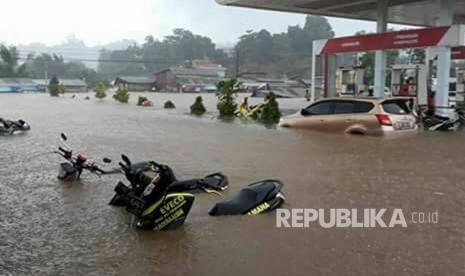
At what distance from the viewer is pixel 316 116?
1758 cm

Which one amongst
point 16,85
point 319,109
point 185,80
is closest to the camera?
point 319,109

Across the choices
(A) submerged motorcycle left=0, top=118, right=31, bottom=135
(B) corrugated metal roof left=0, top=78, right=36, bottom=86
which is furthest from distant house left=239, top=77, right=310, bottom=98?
(A) submerged motorcycle left=0, top=118, right=31, bottom=135

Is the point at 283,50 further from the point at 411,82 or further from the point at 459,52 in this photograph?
the point at 411,82

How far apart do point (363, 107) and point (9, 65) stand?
88620 mm

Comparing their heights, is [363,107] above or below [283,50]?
below

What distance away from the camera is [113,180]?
909 cm

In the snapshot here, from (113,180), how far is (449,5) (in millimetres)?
18785

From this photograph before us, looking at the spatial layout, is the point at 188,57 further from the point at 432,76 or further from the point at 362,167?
the point at 362,167

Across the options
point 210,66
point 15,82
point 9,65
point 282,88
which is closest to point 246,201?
point 282,88

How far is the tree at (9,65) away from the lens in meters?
93.7

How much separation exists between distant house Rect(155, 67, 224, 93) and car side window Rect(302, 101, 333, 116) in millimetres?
67632

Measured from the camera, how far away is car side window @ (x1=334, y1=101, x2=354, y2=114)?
1672cm

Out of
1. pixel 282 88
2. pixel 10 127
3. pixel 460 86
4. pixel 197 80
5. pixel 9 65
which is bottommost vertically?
pixel 282 88

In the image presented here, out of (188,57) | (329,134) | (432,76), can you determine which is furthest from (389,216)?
(188,57)
